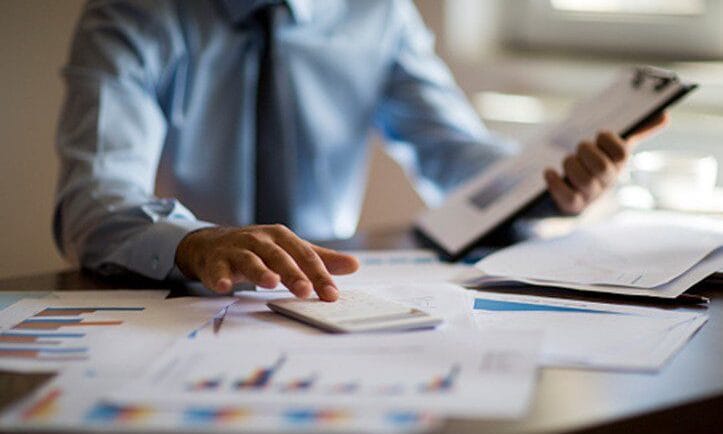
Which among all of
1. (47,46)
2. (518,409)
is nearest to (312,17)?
(47,46)

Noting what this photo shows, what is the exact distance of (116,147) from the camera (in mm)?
1293

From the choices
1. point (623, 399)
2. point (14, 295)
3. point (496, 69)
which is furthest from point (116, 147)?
point (496, 69)

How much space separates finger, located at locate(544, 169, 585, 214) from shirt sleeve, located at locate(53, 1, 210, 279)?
1.40 ft

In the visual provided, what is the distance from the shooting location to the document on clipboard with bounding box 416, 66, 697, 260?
1.24m

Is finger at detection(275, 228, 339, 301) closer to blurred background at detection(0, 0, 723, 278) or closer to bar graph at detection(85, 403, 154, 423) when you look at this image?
bar graph at detection(85, 403, 154, 423)

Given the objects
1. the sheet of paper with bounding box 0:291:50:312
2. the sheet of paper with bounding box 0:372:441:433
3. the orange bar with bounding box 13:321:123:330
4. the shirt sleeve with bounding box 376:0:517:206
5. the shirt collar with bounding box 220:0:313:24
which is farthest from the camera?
the shirt sleeve with bounding box 376:0:517:206

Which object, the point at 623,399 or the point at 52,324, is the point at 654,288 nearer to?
the point at 623,399

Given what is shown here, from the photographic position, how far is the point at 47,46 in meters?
2.26

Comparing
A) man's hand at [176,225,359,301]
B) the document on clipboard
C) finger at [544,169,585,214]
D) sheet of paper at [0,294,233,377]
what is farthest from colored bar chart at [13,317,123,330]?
finger at [544,169,585,214]

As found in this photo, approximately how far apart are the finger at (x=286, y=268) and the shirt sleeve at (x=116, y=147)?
0.14 metres

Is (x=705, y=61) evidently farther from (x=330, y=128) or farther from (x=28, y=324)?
(x=28, y=324)

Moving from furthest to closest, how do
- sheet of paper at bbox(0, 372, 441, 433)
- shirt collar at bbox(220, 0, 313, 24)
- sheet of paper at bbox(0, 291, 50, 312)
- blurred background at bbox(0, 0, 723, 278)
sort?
1. blurred background at bbox(0, 0, 723, 278)
2. shirt collar at bbox(220, 0, 313, 24)
3. sheet of paper at bbox(0, 291, 50, 312)
4. sheet of paper at bbox(0, 372, 441, 433)

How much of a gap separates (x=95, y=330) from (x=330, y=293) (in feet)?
0.63

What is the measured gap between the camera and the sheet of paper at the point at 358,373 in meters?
0.65
